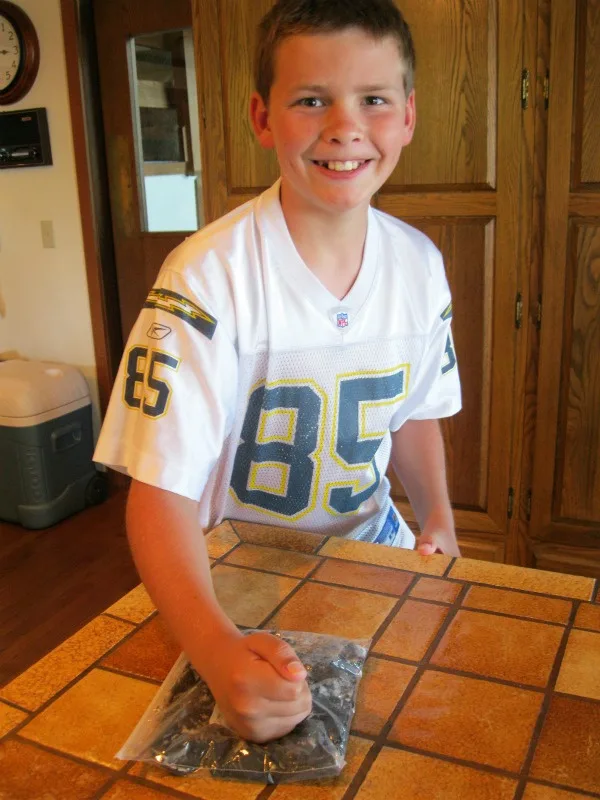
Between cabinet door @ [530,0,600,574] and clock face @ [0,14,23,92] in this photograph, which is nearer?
cabinet door @ [530,0,600,574]

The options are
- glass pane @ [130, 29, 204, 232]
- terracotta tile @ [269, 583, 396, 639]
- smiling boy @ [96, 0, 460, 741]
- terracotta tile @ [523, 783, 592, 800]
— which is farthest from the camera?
glass pane @ [130, 29, 204, 232]

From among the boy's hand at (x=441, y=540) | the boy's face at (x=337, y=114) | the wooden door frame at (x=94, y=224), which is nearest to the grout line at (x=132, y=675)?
the boy's hand at (x=441, y=540)

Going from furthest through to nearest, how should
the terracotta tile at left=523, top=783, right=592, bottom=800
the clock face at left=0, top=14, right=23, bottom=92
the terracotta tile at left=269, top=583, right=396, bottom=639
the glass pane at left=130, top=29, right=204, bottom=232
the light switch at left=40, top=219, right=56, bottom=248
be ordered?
the light switch at left=40, top=219, right=56, bottom=248
the clock face at left=0, top=14, right=23, bottom=92
the glass pane at left=130, top=29, right=204, bottom=232
the terracotta tile at left=269, top=583, right=396, bottom=639
the terracotta tile at left=523, top=783, right=592, bottom=800

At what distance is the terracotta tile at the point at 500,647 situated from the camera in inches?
27.3

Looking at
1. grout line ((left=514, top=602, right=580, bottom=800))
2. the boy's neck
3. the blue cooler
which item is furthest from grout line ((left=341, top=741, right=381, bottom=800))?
the blue cooler

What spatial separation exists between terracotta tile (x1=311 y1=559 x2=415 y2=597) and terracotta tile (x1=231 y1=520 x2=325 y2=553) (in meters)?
0.05

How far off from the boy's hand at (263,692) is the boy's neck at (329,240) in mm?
559

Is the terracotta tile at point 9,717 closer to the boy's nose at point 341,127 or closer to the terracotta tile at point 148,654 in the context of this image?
the terracotta tile at point 148,654

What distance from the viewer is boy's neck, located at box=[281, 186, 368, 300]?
1041mm

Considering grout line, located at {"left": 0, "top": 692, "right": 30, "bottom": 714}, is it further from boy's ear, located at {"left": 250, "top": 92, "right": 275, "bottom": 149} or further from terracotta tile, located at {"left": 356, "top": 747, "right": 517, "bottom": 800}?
boy's ear, located at {"left": 250, "top": 92, "right": 275, "bottom": 149}

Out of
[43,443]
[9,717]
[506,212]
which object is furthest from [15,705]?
[43,443]

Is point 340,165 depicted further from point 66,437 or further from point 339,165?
point 66,437

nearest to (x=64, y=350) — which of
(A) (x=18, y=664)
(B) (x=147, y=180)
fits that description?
(B) (x=147, y=180)

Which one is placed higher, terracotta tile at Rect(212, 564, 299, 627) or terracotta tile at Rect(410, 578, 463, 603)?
terracotta tile at Rect(410, 578, 463, 603)
